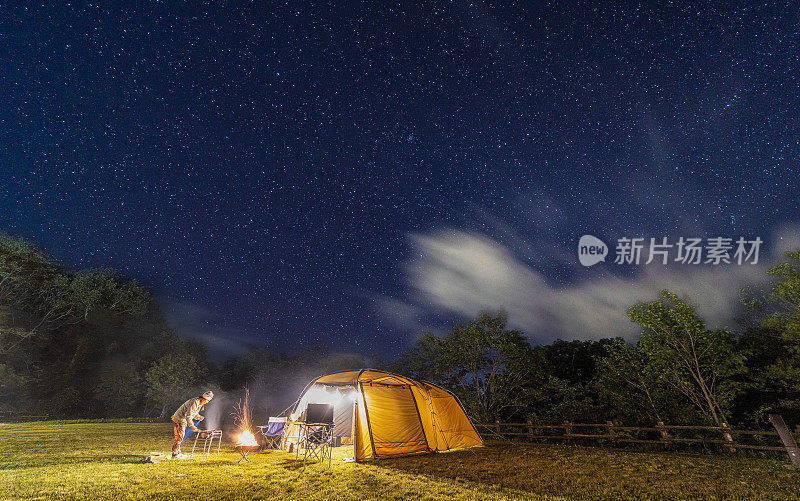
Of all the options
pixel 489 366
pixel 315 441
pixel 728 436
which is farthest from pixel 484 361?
pixel 315 441

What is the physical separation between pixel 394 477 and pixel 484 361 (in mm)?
17764

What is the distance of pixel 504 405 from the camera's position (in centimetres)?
2244

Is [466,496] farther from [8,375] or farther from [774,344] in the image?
[8,375]

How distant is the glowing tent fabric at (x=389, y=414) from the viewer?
944 cm

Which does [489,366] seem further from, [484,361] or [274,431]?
[274,431]

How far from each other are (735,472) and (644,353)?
419 inches

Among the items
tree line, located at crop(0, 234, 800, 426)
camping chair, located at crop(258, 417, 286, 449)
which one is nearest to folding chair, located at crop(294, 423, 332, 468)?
camping chair, located at crop(258, 417, 286, 449)

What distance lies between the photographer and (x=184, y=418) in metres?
8.77

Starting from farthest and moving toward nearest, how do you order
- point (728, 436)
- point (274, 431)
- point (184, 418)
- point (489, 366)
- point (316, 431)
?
point (489, 366) → point (274, 431) → point (728, 436) → point (316, 431) → point (184, 418)

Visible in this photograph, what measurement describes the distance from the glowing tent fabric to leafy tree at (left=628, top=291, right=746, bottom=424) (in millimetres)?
9838

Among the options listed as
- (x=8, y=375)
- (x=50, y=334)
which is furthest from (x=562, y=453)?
(x=50, y=334)

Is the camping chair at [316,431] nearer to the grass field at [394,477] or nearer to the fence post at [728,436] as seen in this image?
the grass field at [394,477]

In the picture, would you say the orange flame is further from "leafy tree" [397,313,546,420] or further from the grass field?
"leafy tree" [397,313,546,420]

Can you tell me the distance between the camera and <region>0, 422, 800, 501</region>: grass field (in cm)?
541
